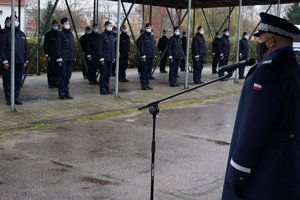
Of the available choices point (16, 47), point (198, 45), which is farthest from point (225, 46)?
point (16, 47)

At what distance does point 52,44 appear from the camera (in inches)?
494

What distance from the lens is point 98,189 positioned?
5688 millimetres

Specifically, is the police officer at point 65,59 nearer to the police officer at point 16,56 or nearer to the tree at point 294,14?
the police officer at point 16,56

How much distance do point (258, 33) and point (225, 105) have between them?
1031cm

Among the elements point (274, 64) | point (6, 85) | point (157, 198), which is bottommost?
point (157, 198)

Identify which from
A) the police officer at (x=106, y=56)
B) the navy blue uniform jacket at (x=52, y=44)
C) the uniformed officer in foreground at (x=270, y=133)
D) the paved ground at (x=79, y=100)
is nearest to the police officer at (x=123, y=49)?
the paved ground at (x=79, y=100)

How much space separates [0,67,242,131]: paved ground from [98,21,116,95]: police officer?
0.33 m

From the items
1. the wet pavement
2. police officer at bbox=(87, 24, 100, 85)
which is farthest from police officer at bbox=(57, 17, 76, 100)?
police officer at bbox=(87, 24, 100, 85)

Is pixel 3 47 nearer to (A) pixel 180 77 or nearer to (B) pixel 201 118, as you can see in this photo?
(B) pixel 201 118

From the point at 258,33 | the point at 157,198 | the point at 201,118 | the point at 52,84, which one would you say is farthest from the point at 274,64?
the point at 52,84

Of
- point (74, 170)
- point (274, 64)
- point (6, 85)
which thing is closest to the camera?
point (274, 64)

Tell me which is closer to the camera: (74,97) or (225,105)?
(74,97)

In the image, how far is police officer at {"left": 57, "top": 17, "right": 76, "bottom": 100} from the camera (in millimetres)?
11984

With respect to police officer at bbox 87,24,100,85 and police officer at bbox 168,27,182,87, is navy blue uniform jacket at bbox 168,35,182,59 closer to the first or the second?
police officer at bbox 168,27,182,87
